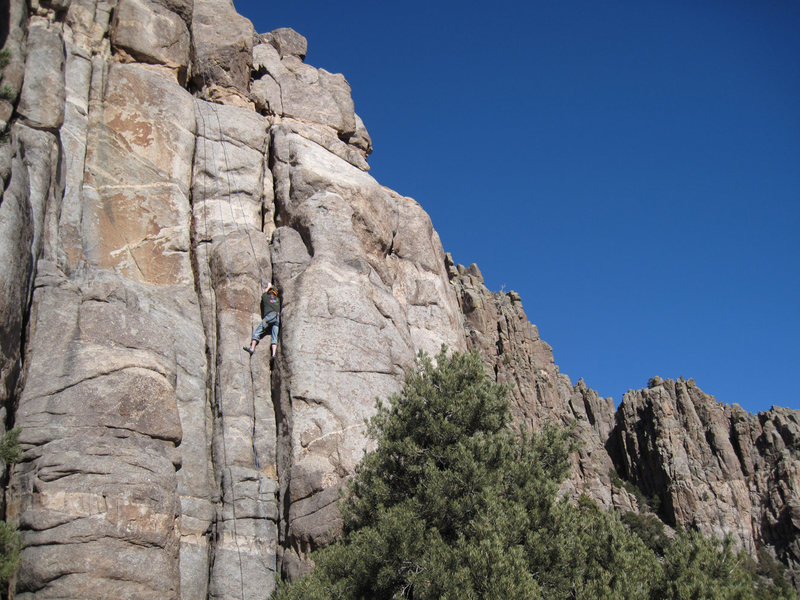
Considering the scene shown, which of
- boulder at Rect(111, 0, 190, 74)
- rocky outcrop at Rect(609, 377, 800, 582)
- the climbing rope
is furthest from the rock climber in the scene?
rocky outcrop at Rect(609, 377, 800, 582)

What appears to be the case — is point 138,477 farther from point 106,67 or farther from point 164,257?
point 106,67

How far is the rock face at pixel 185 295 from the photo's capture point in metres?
15.2

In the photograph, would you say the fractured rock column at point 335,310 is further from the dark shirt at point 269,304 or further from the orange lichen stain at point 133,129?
the orange lichen stain at point 133,129

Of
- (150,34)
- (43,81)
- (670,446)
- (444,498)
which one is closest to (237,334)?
(444,498)

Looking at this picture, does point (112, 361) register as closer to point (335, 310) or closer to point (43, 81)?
point (335, 310)

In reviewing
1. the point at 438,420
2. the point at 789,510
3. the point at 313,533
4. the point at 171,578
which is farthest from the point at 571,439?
the point at 789,510

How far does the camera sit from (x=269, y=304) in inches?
834

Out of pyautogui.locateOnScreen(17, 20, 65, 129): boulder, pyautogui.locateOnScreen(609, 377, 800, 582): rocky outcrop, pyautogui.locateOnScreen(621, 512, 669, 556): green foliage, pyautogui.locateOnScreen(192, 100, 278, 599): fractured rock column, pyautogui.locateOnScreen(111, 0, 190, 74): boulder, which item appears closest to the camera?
pyautogui.locateOnScreen(192, 100, 278, 599): fractured rock column

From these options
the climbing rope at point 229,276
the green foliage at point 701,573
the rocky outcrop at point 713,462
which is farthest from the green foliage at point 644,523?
the climbing rope at point 229,276

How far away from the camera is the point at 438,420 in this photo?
17078 millimetres

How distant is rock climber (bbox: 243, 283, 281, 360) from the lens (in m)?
20.8

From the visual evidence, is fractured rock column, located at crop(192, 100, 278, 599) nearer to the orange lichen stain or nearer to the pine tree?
the orange lichen stain

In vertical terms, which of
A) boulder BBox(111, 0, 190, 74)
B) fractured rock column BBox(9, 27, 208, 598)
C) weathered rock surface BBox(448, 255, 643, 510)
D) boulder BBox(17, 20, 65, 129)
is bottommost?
fractured rock column BBox(9, 27, 208, 598)

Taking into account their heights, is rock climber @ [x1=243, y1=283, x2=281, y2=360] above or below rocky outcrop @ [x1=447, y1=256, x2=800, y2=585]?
below
